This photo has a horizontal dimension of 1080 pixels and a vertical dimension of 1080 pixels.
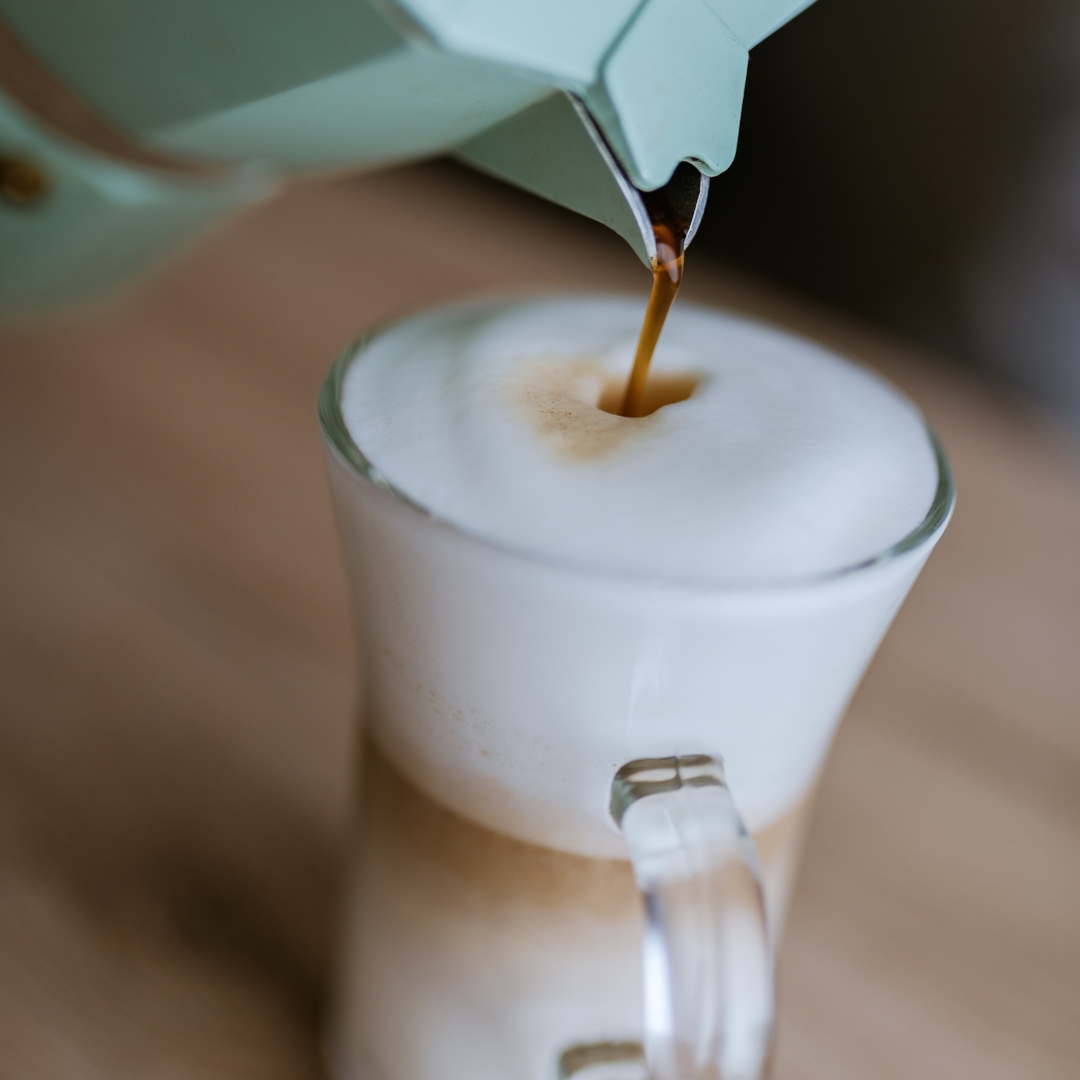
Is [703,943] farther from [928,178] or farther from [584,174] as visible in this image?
[928,178]

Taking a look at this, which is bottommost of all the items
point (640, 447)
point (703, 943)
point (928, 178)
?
point (703, 943)

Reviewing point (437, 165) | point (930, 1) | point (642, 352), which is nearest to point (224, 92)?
point (642, 352)

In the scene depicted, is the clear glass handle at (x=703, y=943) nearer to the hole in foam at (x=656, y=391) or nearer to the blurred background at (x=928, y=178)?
the hole in foam at (x=656, y=391)

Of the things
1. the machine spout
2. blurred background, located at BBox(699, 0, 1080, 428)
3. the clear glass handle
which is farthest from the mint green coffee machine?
blurred background, located at BBox(699, 0, 1080, 428)

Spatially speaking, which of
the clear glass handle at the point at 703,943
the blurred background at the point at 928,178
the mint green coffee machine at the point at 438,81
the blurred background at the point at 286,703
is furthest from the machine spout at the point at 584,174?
the blurred background at the point at 928,178

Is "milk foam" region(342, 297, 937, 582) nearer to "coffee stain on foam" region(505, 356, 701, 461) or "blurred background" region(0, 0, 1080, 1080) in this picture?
"coffee stain on foam" region(505, 356, 701, 461)

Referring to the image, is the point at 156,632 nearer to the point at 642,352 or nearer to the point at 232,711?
the point at 232,711

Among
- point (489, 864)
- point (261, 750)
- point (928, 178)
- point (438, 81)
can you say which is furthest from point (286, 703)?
point (928, 178)
